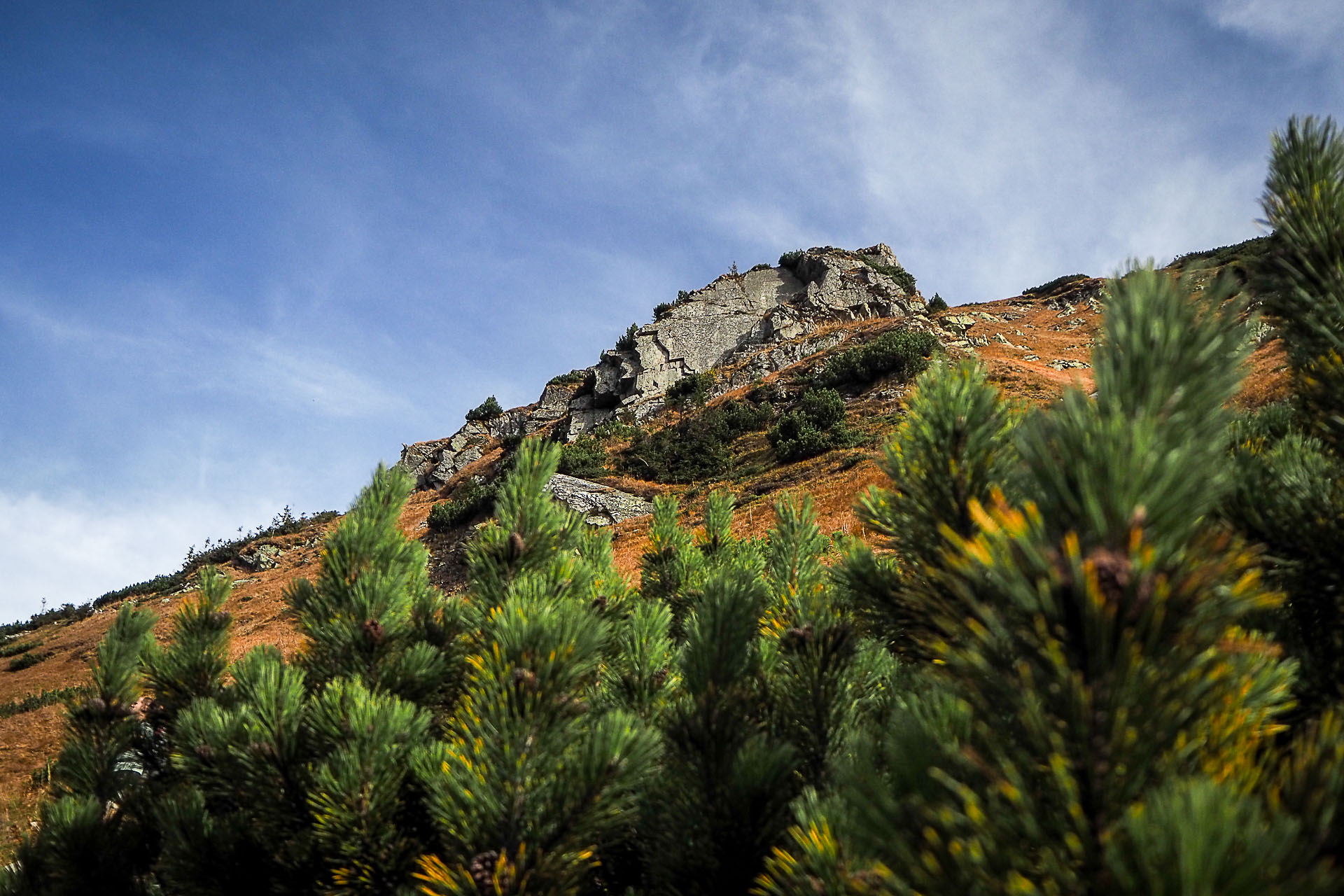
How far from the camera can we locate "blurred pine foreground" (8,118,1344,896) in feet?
2.74

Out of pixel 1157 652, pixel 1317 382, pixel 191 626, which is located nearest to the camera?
pixel 1157 652

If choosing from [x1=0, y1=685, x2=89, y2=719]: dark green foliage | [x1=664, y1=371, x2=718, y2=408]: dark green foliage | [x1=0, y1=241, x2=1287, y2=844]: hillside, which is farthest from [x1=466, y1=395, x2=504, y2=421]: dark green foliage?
[x1=0, y1=685, x2=89, y2=719]: dark green foliage

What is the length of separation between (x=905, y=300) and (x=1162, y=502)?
47.5 m

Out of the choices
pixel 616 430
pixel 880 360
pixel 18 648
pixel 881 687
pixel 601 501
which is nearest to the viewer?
pixel 881 687

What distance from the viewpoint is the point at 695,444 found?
28.4m

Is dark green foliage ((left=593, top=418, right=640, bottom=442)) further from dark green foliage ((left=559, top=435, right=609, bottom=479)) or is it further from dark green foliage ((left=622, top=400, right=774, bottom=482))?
dark green foliage ((left=559, top=435, right=609, bottom=479))

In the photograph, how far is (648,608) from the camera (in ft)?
7.61

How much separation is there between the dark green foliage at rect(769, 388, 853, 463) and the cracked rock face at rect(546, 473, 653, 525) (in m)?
5.36

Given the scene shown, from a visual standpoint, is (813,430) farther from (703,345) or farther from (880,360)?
(703,345)

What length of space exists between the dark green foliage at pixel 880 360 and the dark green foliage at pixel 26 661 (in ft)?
92.2

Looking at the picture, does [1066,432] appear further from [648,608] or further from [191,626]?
[191,626]

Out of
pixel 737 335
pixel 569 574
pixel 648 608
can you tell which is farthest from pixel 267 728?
pixel 737 335

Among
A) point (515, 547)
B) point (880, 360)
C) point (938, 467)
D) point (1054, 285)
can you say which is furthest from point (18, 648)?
point (1054, 285)

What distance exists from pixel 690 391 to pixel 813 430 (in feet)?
47.0
